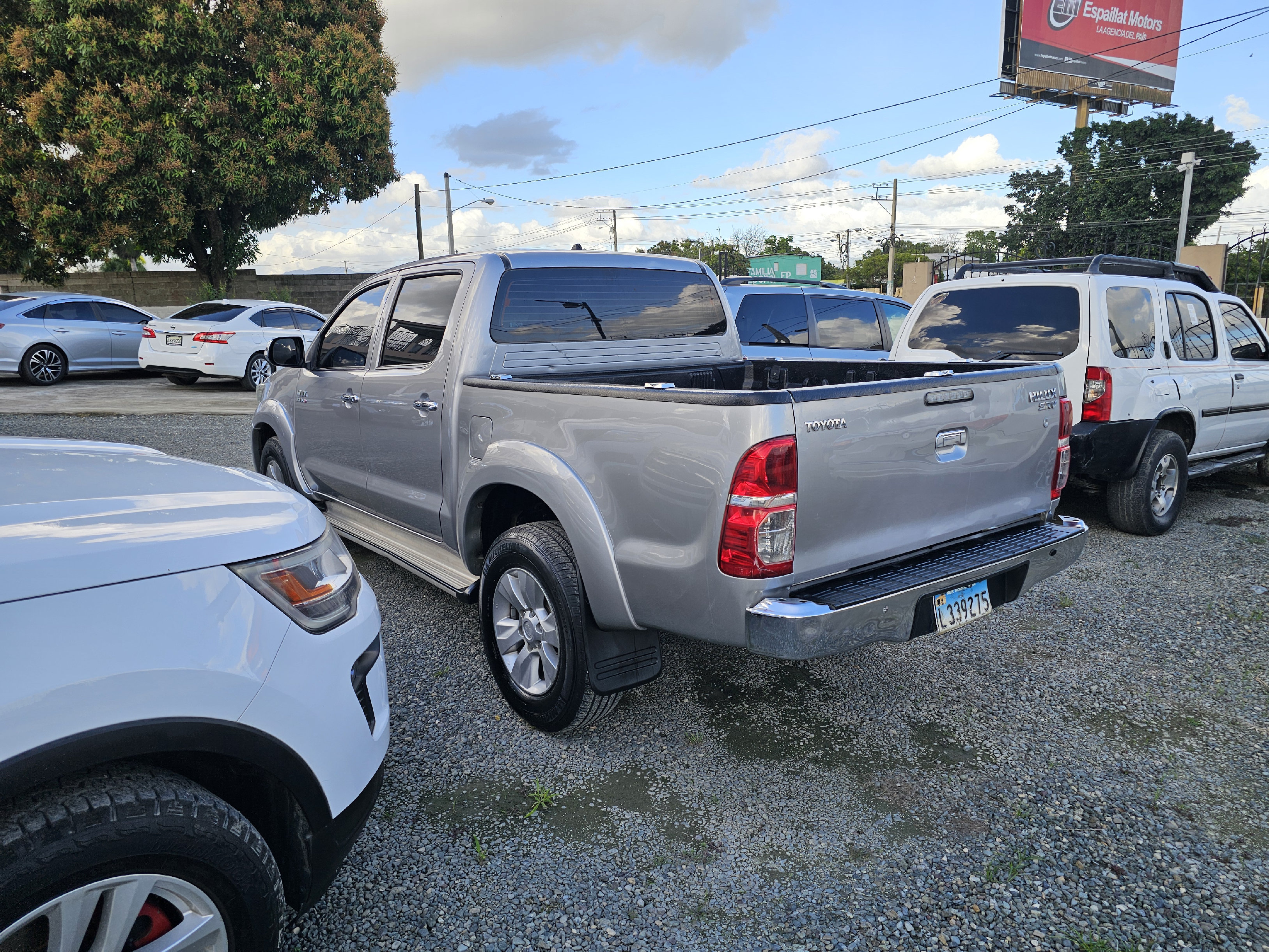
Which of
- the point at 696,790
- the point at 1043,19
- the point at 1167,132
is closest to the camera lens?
the point at 696,790

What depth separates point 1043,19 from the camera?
37469mm

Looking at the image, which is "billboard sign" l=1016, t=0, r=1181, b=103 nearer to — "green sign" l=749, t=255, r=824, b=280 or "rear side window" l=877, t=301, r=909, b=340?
"green sign" l=749, t=255, r=824, b=280

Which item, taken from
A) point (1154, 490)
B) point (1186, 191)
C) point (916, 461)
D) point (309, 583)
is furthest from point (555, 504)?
point (1186, 191)

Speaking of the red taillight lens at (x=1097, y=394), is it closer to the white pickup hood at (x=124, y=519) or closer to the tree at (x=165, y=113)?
the white pickup hood at (x=124, y=519)

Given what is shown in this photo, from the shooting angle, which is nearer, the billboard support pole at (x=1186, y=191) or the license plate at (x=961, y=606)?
the license plate at (x=961, y=606)

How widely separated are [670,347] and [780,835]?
2.48 m

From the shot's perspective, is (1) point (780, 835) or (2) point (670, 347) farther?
(2) point (670, 347)

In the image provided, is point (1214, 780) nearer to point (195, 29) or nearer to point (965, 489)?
point (965, 489)

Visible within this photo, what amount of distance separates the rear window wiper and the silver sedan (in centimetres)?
1470

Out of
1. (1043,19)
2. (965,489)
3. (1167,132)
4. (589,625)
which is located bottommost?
(589,625)

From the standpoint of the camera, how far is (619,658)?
3029mm

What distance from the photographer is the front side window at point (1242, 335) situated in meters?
6.67

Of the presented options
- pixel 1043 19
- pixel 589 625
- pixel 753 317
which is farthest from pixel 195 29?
pixel 1043 19

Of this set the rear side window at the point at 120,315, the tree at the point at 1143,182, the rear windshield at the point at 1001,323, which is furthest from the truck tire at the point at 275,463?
the tree at the point at 1143,182
